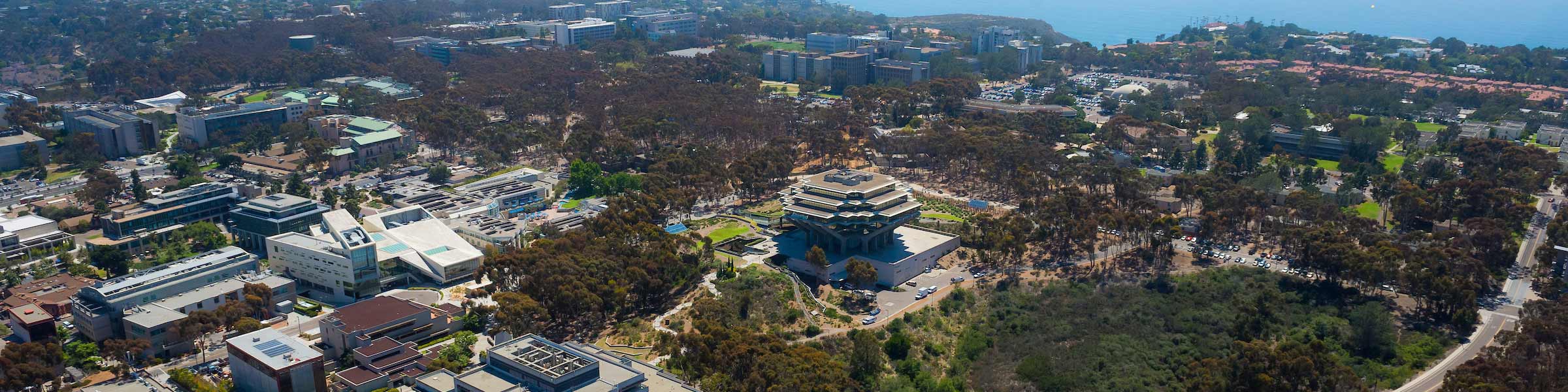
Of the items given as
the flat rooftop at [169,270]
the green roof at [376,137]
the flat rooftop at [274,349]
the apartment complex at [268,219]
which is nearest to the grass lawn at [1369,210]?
the flat rooftop at [274,349]

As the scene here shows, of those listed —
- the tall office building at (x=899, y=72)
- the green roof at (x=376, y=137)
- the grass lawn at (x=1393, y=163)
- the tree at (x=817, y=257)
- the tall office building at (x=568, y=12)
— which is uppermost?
the tall office building at (x=568, y=12)

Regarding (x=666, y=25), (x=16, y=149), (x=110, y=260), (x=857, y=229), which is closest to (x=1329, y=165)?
(x=857, y=229)

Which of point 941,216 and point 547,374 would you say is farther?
point 941,216

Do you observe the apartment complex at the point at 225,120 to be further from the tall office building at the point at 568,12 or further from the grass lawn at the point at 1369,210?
the tall office building at the point at 568,12

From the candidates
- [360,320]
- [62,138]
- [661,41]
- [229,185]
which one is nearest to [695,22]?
[661,41]

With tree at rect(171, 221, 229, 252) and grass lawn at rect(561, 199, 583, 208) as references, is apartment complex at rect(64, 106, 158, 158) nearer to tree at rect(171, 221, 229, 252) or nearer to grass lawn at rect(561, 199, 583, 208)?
tree at rect(171, 221, 229, 252)

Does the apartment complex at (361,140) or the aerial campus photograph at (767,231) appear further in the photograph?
the apartment complex at (361,140)

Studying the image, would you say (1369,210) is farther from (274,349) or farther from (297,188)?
(297,188)
